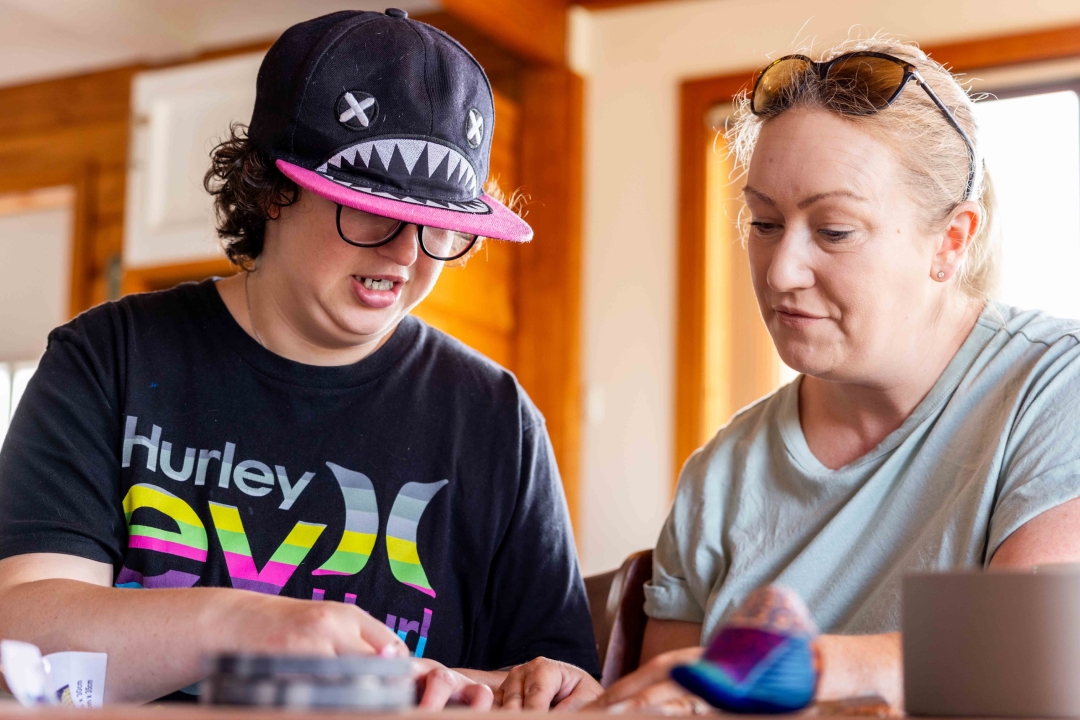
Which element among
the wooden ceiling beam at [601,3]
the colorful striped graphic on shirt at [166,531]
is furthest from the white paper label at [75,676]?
the wooden ceiling beam at [601,3]

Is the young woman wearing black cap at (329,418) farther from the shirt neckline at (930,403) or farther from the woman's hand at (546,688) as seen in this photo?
the shirt neckline at (930,403)

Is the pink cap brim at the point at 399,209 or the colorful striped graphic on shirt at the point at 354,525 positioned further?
the colorful striped graphic on shirt at the point at 354,525

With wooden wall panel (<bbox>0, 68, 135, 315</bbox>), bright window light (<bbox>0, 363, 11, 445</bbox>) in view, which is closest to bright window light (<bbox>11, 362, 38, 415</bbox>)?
bright window light (<bbox>0, 363, 11, 445</bbox>)

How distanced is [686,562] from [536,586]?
0.19 meters

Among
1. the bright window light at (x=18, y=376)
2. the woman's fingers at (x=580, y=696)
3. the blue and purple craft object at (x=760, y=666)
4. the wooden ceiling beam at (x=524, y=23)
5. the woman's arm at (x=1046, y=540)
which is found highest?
the wooden ceiling beam at (x=524, y=23)

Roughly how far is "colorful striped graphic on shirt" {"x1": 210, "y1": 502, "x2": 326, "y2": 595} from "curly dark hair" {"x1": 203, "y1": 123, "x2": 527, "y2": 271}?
0.34 m

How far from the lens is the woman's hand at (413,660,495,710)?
3.16 ft

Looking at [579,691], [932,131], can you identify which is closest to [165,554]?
[579,691]

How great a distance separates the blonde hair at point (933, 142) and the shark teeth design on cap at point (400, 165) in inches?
15.5

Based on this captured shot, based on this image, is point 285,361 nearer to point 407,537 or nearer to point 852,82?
point 407,537

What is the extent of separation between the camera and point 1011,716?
682mm

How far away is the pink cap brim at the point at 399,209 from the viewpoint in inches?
47.9

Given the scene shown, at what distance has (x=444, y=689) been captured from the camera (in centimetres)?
97

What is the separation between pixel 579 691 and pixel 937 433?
50 cm
